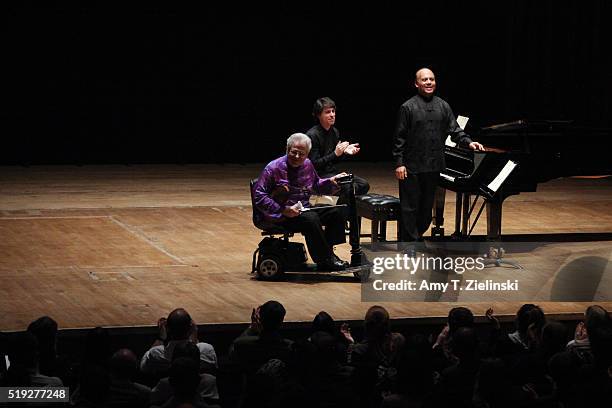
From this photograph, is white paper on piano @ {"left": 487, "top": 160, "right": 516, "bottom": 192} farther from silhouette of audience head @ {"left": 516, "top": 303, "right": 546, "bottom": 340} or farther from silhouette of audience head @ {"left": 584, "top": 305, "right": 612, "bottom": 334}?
silhouette of audience head @ {"left": 584, "top": 305, "right": 612, "bottom": 334}

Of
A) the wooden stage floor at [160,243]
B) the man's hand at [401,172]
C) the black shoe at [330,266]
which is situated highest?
the man's hand at [401,172]

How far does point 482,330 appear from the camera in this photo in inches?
273

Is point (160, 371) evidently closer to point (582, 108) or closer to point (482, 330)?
point (482, 330)

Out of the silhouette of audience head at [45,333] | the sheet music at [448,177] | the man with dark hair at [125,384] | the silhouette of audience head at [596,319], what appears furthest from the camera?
the sheet music at [448,177]

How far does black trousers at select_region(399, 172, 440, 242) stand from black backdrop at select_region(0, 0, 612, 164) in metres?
5.82

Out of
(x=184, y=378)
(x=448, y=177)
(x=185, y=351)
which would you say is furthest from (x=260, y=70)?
(x=184, y=378)

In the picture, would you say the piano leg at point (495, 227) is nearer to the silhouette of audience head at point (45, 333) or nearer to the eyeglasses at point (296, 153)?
the eyeglasses at point (296, 153)

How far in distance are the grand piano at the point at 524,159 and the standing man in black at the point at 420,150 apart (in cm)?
30

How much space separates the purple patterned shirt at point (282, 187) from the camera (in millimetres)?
7840

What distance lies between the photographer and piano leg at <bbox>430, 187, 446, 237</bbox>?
375 inches

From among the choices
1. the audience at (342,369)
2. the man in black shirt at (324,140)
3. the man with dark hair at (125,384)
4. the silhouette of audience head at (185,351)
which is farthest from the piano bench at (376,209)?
the man with dark hair at (125,384)

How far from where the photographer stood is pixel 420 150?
28.2ft

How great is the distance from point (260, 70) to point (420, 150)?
19.6 feet

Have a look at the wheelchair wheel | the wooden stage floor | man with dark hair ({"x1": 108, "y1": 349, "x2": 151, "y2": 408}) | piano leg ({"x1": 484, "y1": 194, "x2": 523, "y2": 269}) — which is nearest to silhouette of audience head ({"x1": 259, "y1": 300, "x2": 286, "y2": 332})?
man with dark hair ({"x1": 108, "y1": 349, "x2": 151, "y2": 408})
